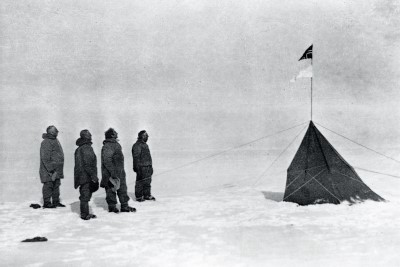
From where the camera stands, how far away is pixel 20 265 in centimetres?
555

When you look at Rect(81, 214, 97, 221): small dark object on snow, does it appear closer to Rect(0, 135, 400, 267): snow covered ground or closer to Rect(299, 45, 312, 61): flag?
Rect(0, 135, 400, 267): snow covered ground

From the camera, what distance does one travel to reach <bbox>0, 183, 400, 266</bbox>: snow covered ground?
5.66 m

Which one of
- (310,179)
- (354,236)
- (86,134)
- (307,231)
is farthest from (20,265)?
(310,179)

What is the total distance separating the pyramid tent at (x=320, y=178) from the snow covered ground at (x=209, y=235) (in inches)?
10.3

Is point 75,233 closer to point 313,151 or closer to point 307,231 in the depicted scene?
point 307,231

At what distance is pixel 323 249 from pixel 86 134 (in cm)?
468

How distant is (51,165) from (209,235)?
4.34m

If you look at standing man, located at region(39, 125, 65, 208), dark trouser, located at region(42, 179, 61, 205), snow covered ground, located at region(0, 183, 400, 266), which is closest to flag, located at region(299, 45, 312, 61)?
snow covered ground, located at region(0, 183, 400, 266)

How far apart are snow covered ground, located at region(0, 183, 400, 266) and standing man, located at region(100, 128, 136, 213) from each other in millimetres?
333

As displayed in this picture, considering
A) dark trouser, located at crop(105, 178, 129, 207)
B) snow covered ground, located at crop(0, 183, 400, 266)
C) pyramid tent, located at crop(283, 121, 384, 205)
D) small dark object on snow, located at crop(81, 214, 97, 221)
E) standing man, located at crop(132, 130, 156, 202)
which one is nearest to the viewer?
snow covered ground, located at crop(0, 183, 400, 266)

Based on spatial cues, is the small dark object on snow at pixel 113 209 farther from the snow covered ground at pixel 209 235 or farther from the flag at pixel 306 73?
the flag at pixel 306 73

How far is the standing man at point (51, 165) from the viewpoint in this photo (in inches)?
383

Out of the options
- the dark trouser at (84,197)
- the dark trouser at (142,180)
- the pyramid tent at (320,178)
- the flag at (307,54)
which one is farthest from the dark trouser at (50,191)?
the flag at (307,54)

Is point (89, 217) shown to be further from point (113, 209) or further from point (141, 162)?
point (141, 162)
